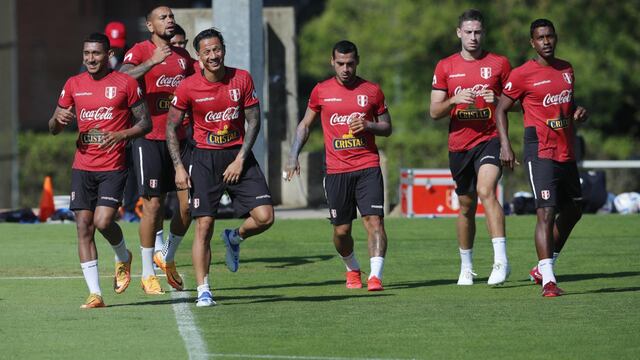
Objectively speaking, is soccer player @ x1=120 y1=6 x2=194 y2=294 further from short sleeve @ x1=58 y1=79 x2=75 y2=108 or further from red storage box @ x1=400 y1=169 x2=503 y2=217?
red storage box @ x1=400 y1=169 x2=503 y2=217

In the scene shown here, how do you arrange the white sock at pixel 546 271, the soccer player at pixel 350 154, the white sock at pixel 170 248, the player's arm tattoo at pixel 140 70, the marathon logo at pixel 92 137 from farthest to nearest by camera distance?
1. the white sock at pixel 170 248
2. the soccer player at pixel 350 154
3. the player's arm tattoo at pixel 140 70
4. the white sock at pixel 546 271
5. the marathon logo at pixel 92 137

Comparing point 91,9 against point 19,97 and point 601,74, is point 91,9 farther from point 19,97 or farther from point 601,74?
point 601,74

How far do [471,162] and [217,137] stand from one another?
2.48 meters

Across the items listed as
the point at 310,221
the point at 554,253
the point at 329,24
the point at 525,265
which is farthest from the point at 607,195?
the point at 329,24

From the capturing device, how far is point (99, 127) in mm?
12156

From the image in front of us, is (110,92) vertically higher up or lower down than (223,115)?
higher up

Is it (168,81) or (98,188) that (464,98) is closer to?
(168,81)

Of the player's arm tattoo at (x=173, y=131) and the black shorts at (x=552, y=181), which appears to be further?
the black shorts at (x=552, y=181)

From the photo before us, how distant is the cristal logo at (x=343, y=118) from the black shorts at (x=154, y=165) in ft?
4.34

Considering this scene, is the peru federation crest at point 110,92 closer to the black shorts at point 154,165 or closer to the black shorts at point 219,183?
the black shorts at point 219,183

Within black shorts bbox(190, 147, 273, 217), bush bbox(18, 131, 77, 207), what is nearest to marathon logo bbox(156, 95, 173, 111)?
black shorts bbox(190, 147, 273, 217)

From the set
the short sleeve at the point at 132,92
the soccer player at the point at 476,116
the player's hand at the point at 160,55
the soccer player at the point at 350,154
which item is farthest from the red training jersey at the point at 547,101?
the short sleeve at the point at 132,92

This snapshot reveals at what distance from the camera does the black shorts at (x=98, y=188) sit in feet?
39.9

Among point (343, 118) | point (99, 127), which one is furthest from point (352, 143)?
point (99, 127)
